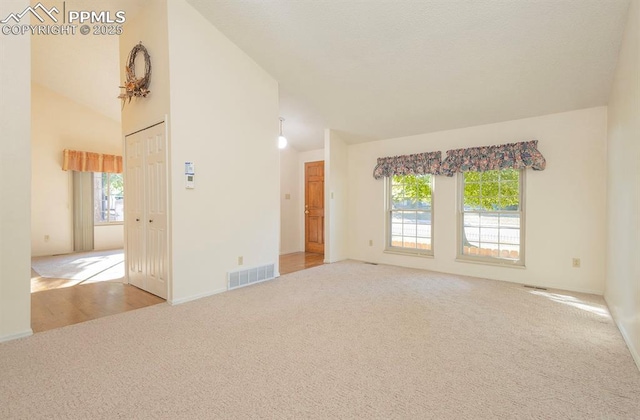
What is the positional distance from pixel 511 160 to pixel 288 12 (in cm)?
344

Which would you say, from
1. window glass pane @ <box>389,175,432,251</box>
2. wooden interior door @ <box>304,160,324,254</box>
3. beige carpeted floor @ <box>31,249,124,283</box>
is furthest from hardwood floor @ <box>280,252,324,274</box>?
beige carpeted floor @ <box>31,249,124,283</box>

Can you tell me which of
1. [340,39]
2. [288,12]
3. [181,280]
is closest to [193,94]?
[288,12]

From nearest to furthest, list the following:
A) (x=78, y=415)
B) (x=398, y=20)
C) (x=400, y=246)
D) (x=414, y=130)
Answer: (x=78, y=415)
(x=398, y=20)
(x=414, y=130)
(x=400, y=246)

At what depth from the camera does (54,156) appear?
6523 millimetres

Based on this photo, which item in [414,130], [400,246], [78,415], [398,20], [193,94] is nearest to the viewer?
[78,415]

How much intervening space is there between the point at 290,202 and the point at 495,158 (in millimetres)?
4222

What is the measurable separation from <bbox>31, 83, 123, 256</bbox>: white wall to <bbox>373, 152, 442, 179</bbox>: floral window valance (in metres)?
6.52

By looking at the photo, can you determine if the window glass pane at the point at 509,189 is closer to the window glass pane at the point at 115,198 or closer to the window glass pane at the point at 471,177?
the window glass pane at the point at 471,177

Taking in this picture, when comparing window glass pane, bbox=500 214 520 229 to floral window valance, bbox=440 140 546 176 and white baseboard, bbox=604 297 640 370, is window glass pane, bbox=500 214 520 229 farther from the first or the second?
white baseboard, bbox=604 297 640 370

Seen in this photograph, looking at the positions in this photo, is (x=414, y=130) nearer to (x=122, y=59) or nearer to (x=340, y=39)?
(x=340, y=39)

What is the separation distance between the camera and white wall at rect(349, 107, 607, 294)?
379 cm

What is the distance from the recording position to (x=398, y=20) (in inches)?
123

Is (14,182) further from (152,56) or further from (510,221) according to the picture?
(510,221)

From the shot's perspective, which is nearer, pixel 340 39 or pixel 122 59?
pixel 340 39
